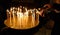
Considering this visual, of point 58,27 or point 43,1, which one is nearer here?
point 58,27

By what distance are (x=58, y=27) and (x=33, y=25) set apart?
251 mm

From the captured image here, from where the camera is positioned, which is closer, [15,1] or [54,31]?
[54,31]

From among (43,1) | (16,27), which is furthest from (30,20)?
(43,1)

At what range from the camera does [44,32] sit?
67.0 inches

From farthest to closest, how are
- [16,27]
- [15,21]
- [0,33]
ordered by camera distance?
[0,33] → [15,21] → [16,27]

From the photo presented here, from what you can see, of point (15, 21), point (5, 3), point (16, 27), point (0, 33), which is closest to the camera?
point (16, 27)

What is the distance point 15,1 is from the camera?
7.04 feet

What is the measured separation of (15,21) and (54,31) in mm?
412

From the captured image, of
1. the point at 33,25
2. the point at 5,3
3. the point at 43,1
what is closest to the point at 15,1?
the point at 5,3

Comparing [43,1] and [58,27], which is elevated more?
[43,1]

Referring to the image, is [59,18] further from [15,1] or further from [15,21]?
[15,1]

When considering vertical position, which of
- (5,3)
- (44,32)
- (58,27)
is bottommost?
(44,32)

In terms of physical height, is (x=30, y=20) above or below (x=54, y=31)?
above

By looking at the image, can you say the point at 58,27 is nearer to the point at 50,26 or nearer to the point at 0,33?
the point at 50,26
